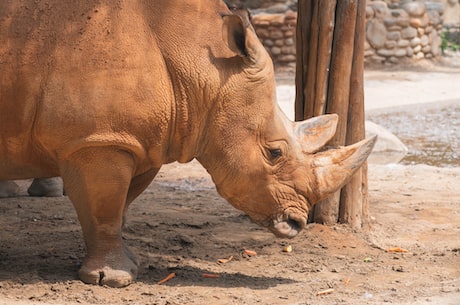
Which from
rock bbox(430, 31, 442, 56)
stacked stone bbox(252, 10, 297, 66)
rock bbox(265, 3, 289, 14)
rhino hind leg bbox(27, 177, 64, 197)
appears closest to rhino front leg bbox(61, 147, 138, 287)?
rhino hind leg bbox(27, 177, 64, 197)

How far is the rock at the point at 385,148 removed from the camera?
1154 cm

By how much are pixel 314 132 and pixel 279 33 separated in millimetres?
14932

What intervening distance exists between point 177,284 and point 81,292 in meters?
0.62

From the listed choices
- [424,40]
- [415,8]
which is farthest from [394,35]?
[424,40]

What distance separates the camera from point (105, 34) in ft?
17.7

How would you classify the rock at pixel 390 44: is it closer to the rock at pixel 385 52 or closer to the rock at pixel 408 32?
the rock at pixel 385 52

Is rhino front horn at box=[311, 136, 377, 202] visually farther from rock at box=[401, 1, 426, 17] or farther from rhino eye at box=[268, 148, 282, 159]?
rock at box=[401, 1, 426, 17]

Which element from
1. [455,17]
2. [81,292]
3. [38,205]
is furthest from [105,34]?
[455,17]

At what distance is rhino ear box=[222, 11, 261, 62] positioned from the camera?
5.45 metres

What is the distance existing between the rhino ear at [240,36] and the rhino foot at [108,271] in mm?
1441

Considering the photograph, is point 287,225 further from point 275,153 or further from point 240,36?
point 240,36

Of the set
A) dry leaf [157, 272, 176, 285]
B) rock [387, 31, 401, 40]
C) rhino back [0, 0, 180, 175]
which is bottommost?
rock [387, 31, 401, 40]

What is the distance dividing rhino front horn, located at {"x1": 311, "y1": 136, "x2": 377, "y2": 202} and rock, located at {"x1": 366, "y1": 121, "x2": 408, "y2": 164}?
5.55 meters

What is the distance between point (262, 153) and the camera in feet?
18.6
